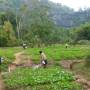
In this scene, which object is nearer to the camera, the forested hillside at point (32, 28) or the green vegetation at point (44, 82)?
the green vegetation at point (44, 82)

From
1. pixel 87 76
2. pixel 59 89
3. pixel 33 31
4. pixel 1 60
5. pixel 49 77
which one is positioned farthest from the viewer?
pixel 33 31

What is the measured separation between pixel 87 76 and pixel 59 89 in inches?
250

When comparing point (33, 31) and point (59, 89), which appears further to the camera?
point (33, 31)

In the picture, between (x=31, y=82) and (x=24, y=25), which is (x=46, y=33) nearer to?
(x=24, y=25)

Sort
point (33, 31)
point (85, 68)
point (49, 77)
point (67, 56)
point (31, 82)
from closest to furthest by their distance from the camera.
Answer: point (31, 82)
point (49, 77)
point (85, 68)
point (67, 56)
point (33, 31)

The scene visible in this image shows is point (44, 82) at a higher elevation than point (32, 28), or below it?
below

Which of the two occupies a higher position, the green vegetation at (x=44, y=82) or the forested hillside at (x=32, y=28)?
the forested hillside at (x=32, y=28)

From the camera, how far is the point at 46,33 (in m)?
78.6

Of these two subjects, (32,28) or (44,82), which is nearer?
(44,82)

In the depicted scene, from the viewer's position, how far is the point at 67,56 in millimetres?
40375

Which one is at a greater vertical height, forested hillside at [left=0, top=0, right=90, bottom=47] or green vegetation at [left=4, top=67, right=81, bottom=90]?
forested hillside at [left=0, top=0, right=90, bottom=47]

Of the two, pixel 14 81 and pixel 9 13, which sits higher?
pixel 9 13

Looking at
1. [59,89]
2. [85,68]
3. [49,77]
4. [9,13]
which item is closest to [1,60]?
[85,68]

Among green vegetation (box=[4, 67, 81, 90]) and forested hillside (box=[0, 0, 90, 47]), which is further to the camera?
forested hillside (box=[0, 0, 90, 47])
